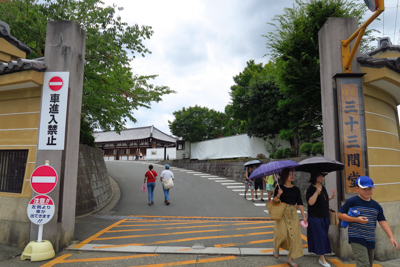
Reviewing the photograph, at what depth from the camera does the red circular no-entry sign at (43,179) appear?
5016 mm

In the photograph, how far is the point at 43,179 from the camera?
5051 mm

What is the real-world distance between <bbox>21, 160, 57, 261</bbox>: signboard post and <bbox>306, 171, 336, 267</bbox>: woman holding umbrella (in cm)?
519

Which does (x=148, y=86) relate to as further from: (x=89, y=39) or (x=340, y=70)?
(x=340, y=70)

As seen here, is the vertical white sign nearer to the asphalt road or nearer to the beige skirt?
the asphalt road

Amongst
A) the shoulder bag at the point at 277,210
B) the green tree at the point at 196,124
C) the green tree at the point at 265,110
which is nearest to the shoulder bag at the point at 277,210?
the shoulder bag at the point at 277,210

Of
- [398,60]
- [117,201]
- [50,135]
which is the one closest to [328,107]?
[398,60]

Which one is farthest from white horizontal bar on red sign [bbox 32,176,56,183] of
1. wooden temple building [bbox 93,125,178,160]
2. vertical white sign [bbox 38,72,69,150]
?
wooden temple building [bbox 93,125,178,160]

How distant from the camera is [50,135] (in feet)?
18.4

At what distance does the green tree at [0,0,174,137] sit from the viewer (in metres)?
8.38

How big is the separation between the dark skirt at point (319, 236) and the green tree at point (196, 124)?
24.4 m

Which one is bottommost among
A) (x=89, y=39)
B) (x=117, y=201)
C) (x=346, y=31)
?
(x=117, y=201)

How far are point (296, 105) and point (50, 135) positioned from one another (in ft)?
43.9

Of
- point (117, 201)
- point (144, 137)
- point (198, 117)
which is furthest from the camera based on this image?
point (144, 137)

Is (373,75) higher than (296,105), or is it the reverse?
(296,105)
